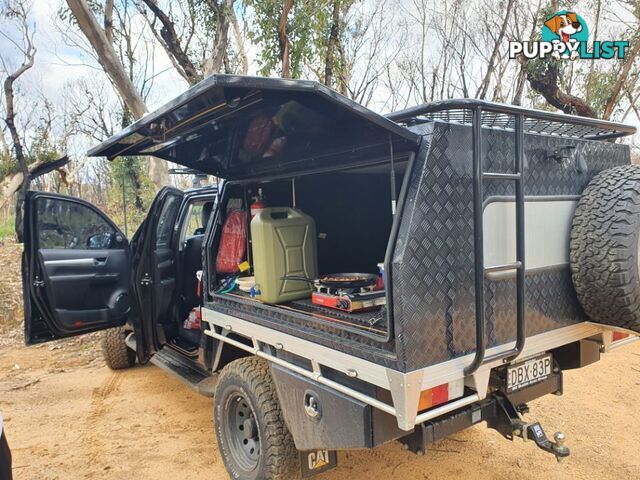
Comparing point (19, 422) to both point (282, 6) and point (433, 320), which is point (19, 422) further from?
point (282, 6)

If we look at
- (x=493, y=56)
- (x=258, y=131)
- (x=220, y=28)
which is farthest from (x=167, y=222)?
(x=493, y=56)

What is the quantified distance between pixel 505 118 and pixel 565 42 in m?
9.13

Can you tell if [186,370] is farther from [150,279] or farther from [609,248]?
[609,248]

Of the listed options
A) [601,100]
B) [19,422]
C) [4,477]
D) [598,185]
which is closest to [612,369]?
[598,185]

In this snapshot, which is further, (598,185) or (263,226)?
(263,226)

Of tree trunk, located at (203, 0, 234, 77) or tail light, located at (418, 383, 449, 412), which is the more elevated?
tree trunk, located at (203, 0, 234, 77)

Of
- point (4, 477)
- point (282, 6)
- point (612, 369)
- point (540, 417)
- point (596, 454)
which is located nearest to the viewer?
point (4, 477)

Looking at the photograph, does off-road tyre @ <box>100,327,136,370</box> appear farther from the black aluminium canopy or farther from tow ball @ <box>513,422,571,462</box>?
tow ball @ <box>513,422,571,462</box>

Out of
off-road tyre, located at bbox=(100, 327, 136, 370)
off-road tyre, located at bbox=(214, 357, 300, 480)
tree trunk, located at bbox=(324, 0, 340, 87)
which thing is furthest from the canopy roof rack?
tree trunk, located at bbox=(324, 0, 340, 87)

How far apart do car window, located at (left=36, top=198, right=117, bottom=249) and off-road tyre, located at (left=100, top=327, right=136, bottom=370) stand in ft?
3.97

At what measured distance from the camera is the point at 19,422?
382cm

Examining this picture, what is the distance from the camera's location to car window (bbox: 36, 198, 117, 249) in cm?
358

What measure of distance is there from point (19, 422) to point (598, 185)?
179 inches

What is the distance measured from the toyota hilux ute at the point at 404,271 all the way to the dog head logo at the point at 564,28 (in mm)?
8468
